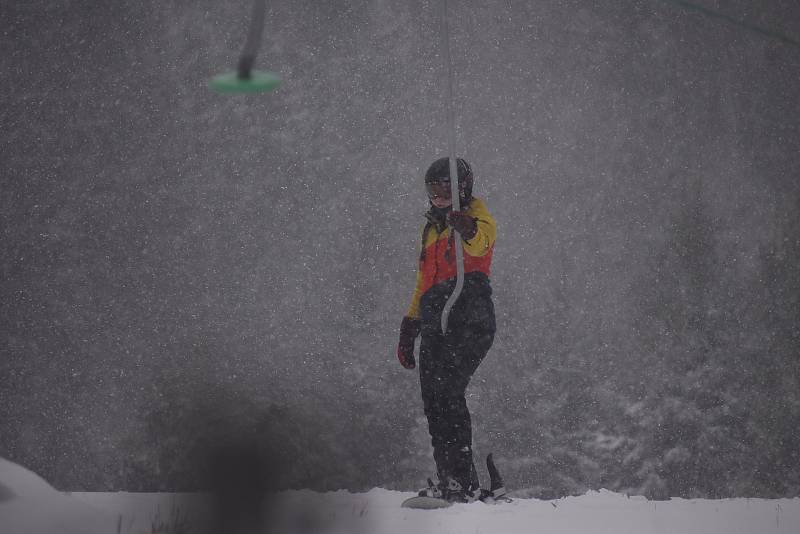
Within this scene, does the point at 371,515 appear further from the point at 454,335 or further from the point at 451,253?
the point at 451,253

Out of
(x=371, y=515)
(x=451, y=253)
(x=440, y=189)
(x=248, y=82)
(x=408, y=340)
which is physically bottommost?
(x=371, y=515)

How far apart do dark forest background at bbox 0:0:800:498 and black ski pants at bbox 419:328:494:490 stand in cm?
139

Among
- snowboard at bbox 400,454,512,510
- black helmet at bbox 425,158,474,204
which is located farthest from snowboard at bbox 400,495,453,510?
black helmet at bbox 425,158,474,204

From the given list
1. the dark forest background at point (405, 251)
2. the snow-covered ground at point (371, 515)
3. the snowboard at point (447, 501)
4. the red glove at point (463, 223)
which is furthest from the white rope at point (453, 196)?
the dark forest background at point (405, 251)

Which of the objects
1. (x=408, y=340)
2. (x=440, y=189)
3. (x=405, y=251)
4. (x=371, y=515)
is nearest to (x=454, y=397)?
(x=408, y=340)

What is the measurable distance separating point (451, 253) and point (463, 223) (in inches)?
9.9

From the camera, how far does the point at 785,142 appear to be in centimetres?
412

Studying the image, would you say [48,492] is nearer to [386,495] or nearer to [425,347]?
[425,347]

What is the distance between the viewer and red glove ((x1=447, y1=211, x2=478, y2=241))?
2.53 meters

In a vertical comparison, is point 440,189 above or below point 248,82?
above

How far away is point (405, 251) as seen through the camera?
412cm

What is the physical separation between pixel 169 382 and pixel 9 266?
1138mm

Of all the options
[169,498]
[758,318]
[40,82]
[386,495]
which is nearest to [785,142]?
[758,318]

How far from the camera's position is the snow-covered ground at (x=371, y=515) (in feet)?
5.58
